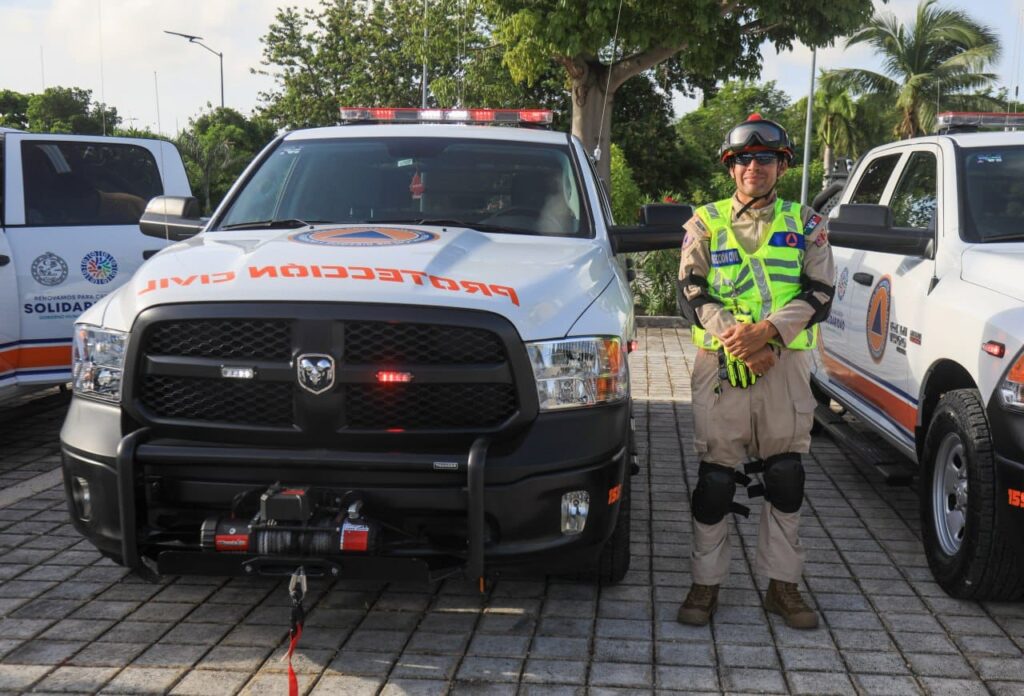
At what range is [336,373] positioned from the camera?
11.9 ft

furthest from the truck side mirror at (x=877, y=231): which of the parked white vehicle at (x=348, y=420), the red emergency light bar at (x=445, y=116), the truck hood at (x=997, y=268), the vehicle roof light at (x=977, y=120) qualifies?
the red emergency light bar at (x=445, y=116)

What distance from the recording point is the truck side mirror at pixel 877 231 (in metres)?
5.21

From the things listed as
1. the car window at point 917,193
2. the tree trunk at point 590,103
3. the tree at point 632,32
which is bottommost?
the car window at point 917,193

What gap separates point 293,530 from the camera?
3.61 metres

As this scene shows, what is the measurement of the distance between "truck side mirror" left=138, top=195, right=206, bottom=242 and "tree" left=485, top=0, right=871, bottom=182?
40.2 feet

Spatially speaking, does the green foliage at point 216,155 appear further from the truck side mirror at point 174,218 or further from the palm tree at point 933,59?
the truck side mirror at point 174,218

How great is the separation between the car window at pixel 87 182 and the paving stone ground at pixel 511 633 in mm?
2520

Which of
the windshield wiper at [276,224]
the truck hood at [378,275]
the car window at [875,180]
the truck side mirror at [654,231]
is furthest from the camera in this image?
the car window at [875,180]

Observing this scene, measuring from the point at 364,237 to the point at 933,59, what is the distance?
150 ft

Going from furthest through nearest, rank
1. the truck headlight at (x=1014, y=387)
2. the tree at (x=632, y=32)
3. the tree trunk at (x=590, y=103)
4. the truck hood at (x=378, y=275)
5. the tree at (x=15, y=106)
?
the tree at (x=15, y=106), the tree trunk at (x=590, y=103), the tree at (x=632, y=32), the truck headlight at (x=1014, y=387), the truck hood at (x=378, y=275)

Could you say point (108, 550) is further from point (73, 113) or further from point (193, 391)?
point (73, 113)

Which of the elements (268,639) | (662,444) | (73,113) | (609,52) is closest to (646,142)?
(609,52)

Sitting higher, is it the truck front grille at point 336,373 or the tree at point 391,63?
the tree at point 391,63

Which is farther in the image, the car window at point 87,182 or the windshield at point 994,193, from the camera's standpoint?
the car window at point 87,182
